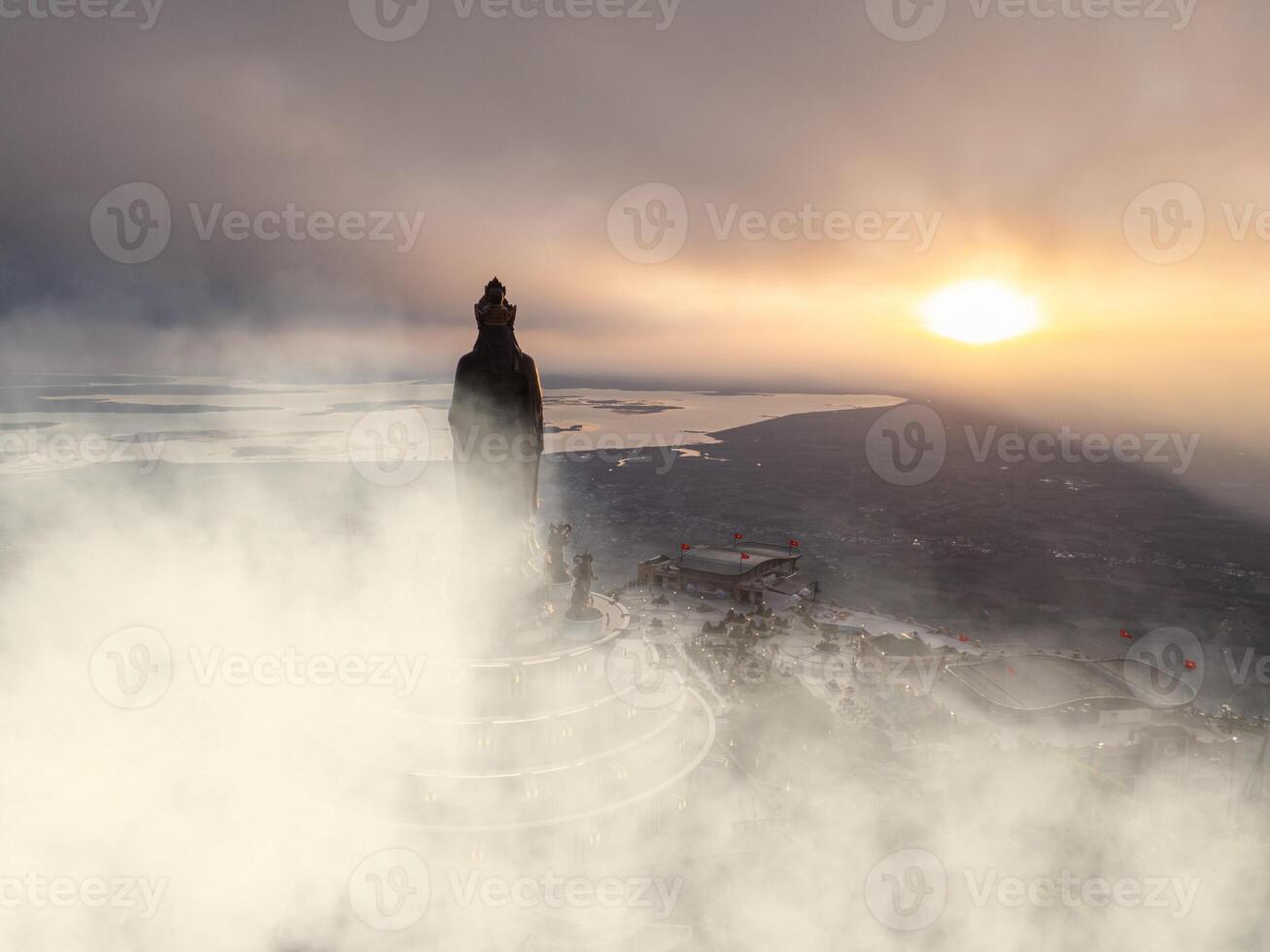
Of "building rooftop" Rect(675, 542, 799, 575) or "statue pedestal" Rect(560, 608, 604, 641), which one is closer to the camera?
"statue pedestal" Rect(560, 608, 604, 641)

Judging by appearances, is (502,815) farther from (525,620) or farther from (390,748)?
(525,620)

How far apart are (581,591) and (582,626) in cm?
106

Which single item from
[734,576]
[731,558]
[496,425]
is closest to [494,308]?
[496,425]

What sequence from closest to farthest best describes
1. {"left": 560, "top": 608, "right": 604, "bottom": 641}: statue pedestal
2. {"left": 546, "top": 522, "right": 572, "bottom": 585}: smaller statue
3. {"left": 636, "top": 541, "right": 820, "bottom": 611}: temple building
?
{"left": 560, "top": 608, "right": 604, "bottom": 641}: statue pedestal
{"left": 546, "top": 522, "right": 572, "bottom": 585}: smaller statue
{"left": 636, "top": 541, "right": 820, "bottom": 611}: temple building

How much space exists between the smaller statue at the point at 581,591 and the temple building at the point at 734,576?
89.5 feet

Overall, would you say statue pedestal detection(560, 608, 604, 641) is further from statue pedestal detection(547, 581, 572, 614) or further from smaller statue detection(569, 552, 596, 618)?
statue pedestal detection(547, 581, 572, 614)

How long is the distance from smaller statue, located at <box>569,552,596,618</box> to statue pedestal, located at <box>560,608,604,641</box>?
1.1 inches

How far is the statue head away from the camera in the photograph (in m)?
16.3

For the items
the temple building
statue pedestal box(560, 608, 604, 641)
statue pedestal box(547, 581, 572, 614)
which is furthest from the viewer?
the temple building

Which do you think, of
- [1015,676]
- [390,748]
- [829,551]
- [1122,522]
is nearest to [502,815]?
[390,748]

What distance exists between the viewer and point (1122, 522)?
93.8 metres

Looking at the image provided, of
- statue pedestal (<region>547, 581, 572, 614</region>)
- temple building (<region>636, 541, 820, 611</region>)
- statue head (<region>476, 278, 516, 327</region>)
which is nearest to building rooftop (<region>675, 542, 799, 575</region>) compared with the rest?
temple building (<region>636, 541, 820, 611</region>)

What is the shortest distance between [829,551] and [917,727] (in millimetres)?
46102

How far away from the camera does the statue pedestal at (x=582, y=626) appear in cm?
1750
